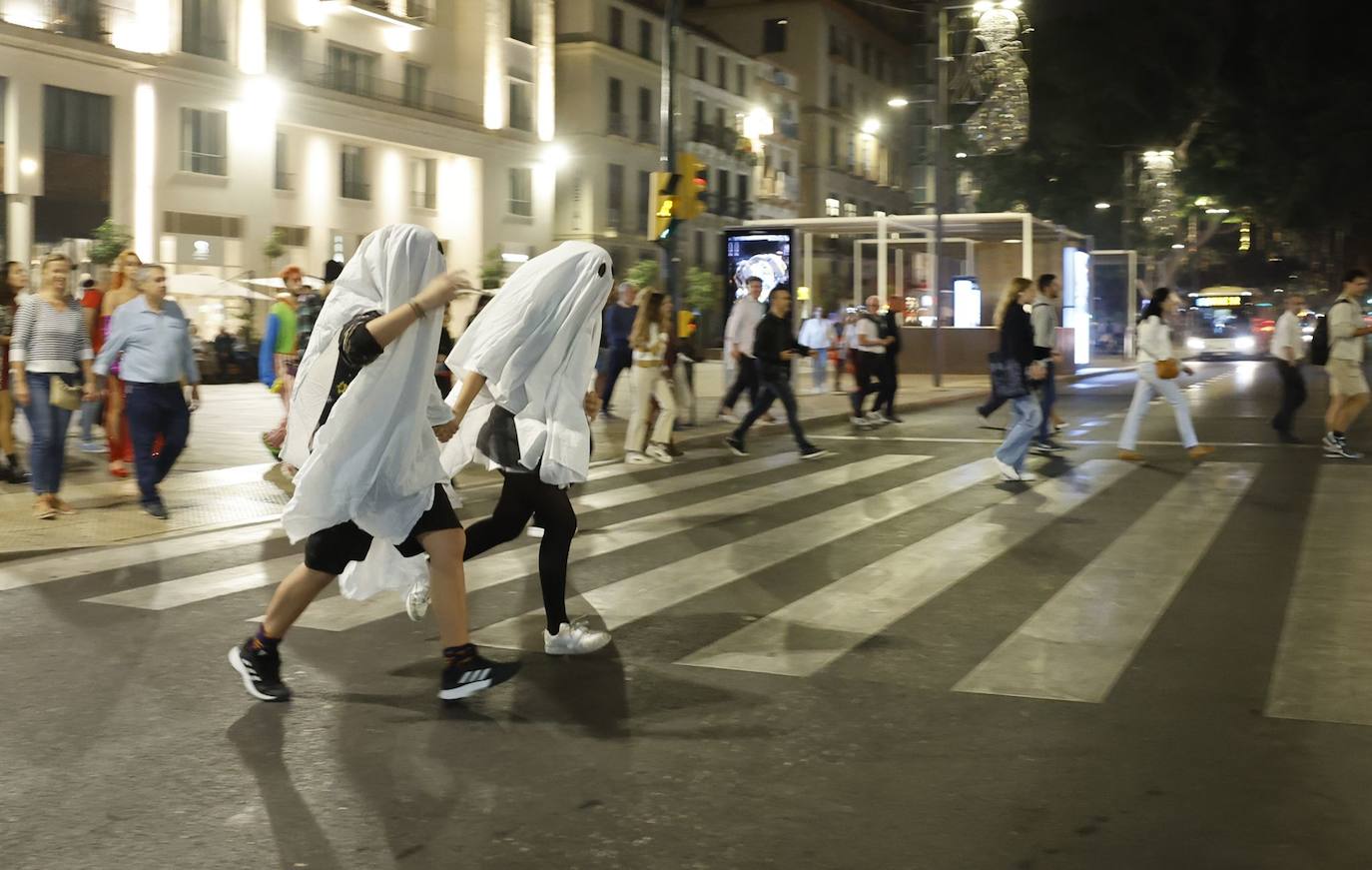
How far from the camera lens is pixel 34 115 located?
104 feet

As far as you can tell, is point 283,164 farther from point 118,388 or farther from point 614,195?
point 118,388

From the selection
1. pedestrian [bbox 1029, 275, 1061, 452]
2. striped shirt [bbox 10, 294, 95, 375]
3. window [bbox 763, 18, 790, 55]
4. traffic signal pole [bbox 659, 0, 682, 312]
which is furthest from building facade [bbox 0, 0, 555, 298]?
pedestrian [bbox 1029, 275, 1061, 452]

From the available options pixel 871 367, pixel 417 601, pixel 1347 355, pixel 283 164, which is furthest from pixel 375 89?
pixel 417 601

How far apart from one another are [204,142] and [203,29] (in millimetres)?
2718

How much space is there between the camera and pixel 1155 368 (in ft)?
45.1

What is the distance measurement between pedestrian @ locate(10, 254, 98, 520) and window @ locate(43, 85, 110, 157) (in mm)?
24054

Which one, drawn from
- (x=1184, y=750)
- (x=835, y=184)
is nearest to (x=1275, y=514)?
(x=1184, y=750)

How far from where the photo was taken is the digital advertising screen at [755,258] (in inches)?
1095

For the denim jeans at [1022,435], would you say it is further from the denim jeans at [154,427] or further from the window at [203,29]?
the window at [203,29]

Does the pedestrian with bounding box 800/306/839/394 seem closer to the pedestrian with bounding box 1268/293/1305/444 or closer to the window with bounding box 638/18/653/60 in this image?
the pedestrian with bounding box 1268/293/1305/444

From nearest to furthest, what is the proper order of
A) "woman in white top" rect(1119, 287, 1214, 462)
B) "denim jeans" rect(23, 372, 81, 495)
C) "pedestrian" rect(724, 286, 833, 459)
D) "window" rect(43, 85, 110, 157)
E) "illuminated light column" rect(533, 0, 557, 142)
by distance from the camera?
"denim jeans" rect(23, 372, 81, 495)
"woman in white top" rect(1119, 287, 1214, 462)
"pedestrian" rect(724, 286, 833, 459)
"window" rect(43, 85, 110, 157)
"illuminated light column" rect(533, 0, 557, 142)

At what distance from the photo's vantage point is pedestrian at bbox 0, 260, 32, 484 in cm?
1167

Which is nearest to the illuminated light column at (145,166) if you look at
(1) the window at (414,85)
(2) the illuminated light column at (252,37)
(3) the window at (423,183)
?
(2) the illuminated light column at (252,37)

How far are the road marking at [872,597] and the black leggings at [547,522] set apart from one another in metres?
0.59
